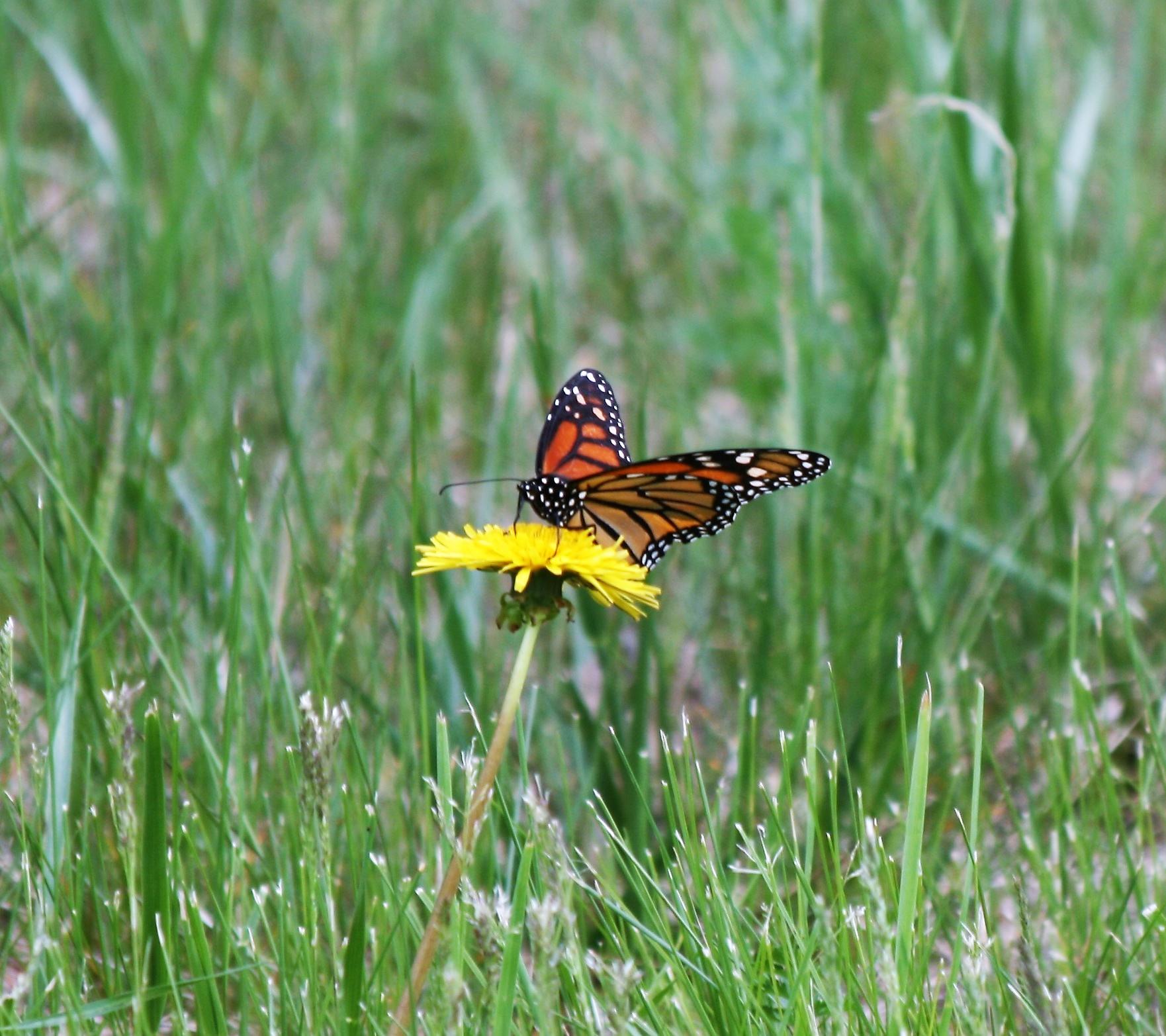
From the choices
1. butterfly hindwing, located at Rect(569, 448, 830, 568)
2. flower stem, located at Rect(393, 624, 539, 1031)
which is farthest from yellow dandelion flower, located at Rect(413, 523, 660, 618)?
butterfly hindwing, located at Rect(569, 448, 830, 568)

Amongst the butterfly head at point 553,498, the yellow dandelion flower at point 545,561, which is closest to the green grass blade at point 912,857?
the yellow dandelion flower at point 545,561

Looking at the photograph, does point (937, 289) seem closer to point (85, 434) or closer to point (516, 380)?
point (516, 380)

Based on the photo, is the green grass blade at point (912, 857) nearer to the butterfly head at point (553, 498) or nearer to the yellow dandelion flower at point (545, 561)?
the yellow dandelion flower at point (545, 561)

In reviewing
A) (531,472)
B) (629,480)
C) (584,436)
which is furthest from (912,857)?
(531,472)

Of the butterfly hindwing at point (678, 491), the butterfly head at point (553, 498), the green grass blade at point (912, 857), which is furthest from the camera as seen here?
the butterfly head at point (553, 498)

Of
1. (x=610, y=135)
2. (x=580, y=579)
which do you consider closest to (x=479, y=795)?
(x=580, y=579)
